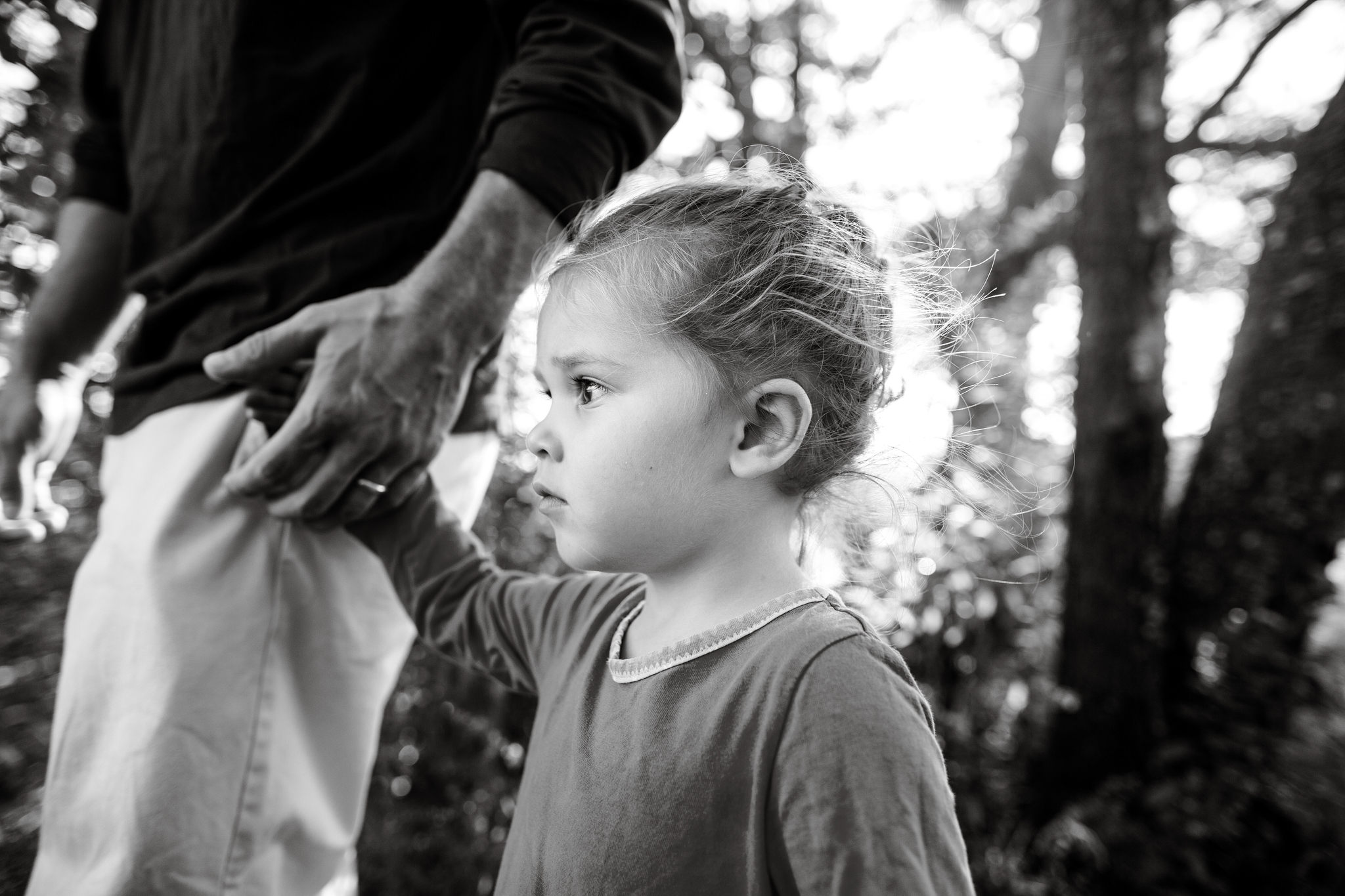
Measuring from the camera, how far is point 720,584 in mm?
1055

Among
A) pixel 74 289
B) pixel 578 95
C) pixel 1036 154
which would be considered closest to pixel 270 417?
pixel 578 95

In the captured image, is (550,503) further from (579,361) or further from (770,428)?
(770,428)

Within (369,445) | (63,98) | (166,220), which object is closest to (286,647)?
(369,445)

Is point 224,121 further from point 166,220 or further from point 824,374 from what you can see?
point 824,374

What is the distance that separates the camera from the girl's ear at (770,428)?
1.04m

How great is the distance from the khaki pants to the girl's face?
0.50 metres

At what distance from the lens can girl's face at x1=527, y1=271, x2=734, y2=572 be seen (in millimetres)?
1022

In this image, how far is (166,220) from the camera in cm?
142

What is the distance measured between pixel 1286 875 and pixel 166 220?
3254mm

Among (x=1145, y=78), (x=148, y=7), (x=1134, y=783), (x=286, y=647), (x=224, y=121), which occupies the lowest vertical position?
(x=1134, y=783)

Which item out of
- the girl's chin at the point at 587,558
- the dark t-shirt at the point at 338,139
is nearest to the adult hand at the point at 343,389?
the dark t-shirt at the point at 338,139

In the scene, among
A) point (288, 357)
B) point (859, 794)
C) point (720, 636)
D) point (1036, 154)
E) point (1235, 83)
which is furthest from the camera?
point (1036, 154)

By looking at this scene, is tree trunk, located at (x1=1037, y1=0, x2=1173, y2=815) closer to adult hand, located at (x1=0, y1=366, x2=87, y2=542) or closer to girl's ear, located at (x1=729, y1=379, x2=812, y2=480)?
girl's ear, located at (x1=729, y1=379, x2=812, y2=480)

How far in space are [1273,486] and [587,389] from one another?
2.74 metres
